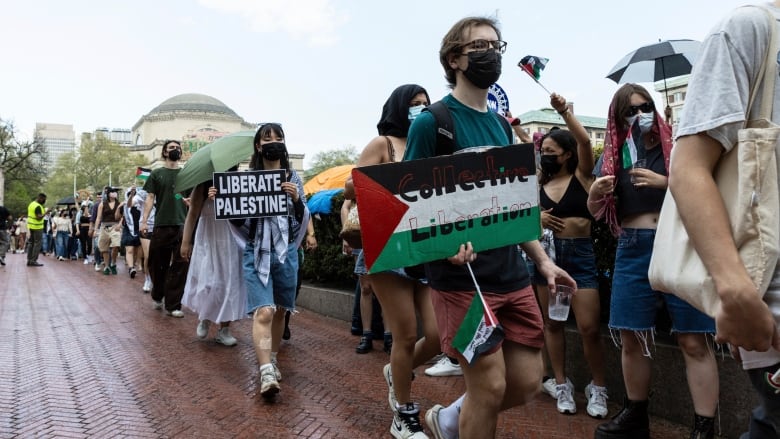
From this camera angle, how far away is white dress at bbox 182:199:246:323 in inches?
237

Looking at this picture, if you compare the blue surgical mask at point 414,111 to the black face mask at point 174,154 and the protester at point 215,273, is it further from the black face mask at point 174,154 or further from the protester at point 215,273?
the black face mask at point 174,154

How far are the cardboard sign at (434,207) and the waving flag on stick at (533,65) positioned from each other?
1.61 meters

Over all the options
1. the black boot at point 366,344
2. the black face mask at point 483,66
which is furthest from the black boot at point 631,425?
the black boot at point 366,344

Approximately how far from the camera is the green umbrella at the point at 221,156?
5.10 metres

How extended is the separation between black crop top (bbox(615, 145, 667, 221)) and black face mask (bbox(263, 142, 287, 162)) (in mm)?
2755

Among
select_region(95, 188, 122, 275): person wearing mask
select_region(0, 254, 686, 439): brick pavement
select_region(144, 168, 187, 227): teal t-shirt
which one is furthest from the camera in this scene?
select_region(95, 188, 122, 275): person wearing mask

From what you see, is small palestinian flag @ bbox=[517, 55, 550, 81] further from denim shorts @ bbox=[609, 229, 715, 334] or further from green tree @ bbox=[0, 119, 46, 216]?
green tree @ bbox=[0, 119, 46, 216]

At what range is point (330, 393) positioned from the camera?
15.0 ft

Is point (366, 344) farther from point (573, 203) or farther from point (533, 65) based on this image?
point (533, 65)

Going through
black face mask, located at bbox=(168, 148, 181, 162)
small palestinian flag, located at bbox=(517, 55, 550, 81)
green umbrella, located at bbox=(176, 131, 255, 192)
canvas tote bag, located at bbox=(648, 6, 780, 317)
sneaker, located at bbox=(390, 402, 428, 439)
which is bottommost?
sneaker, located at bbox=(390, 402, 428, 439)

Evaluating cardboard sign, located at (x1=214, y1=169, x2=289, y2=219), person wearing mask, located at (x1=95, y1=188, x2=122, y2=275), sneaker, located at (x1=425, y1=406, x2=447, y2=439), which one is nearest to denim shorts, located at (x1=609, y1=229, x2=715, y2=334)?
sneaker, located at (x1=425, y1=406, x2=447, y2=439)

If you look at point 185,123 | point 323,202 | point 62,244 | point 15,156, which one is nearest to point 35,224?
point 62,244

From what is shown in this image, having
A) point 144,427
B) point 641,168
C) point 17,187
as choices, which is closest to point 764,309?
point 641,168

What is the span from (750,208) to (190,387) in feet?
14.3
